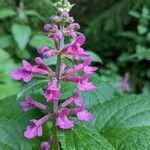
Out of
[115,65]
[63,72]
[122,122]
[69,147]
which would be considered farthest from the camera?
[115,65]

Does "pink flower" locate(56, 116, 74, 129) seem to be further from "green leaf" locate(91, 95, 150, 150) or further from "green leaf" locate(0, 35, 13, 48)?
"green leaf" locate(0, 35, 13, 48)

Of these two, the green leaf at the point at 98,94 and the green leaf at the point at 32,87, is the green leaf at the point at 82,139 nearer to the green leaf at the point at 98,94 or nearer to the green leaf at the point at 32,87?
the green leaf at the point at 32,87

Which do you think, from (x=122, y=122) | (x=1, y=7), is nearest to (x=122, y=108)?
(x=122, y=122)

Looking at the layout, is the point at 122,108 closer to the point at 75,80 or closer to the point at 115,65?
the point at 75,80

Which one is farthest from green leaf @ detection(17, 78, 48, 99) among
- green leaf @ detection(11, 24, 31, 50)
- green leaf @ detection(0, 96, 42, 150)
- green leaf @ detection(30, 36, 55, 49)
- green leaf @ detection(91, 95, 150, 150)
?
green leaf @ detection(11, 24, 31, 50)

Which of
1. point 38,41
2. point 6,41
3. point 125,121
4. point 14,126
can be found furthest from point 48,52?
point 6,41

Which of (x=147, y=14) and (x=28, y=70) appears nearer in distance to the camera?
(x=28, y=70)

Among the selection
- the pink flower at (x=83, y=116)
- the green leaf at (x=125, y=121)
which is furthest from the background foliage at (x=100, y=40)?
the pink flower at (x=83, y=116)
